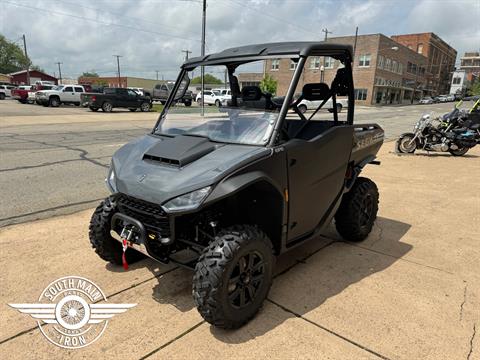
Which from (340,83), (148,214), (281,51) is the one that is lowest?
(148,214)

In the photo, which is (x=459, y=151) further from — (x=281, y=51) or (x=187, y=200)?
(x=187, y=200)

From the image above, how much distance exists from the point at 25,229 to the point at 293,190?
3.43m

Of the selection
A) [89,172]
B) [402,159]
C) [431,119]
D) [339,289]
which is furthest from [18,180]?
[431,119]

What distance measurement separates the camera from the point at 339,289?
3305 millimetres

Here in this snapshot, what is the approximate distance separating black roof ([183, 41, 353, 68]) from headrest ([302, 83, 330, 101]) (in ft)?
1.01

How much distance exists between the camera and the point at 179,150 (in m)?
2.87

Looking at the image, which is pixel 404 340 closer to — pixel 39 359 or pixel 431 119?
pixel 39 359

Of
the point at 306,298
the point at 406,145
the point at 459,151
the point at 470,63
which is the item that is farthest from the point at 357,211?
the point at 470,63

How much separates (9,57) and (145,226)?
11203 cm

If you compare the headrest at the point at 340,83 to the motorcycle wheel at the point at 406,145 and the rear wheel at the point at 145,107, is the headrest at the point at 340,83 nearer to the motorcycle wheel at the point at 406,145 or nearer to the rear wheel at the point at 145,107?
the motorcycle wheel at the point at 406,145

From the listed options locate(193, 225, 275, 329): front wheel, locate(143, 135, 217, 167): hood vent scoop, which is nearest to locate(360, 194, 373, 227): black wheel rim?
locate(193, 225, 275, 329): front wheel

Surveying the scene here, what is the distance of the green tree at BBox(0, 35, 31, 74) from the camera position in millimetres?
92438

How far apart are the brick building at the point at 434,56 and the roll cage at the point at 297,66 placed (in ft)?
320

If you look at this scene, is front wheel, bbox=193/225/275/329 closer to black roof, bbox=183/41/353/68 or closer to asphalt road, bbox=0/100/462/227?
black roof, bbox=183/41/353/68
